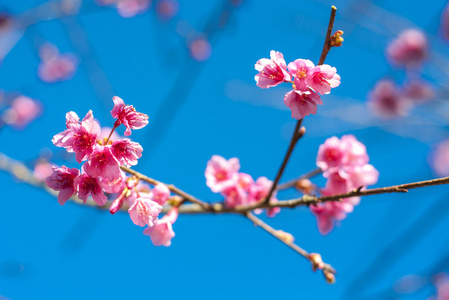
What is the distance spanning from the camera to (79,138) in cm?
124

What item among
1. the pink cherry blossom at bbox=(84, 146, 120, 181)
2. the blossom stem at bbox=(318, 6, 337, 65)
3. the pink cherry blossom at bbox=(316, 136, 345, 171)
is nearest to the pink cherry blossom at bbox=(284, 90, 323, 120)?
the blossom stem at bbox=(318, 6, 337, 65)

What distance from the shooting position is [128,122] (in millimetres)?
1311

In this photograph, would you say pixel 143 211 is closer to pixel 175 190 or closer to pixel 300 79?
pixel 175 190

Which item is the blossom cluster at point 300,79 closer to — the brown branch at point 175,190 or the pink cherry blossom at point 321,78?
the pink cherry blossom at point 321,78

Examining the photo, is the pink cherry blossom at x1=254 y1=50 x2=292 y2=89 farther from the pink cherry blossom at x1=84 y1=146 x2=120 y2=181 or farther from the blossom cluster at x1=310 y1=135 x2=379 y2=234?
the blossom cluster at x1=310 y1=135 x2=379 y2=234

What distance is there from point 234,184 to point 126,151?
91cm

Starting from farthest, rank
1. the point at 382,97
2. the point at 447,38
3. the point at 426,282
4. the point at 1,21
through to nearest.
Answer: the point at 382,97
the point at 447,38
the point at 1,21
the point at 426,282

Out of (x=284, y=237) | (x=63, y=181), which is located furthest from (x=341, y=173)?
(x=63, y=181)

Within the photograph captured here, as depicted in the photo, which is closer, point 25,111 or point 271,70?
point 271,70

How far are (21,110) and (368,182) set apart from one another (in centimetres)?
591

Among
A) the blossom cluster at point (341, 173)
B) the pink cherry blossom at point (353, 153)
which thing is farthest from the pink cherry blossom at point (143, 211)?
the pink cherry blossom at point (353, 153)

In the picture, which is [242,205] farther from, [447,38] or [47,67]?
[47,67]

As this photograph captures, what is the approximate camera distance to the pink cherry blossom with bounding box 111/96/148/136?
127cm

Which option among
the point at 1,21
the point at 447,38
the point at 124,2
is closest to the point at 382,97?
the point at 447,38
